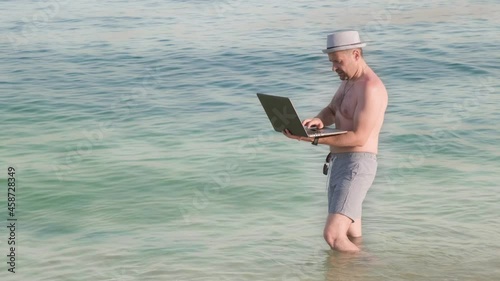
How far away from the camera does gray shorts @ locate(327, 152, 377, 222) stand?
657 cm

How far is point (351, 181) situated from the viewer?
6.57 metres

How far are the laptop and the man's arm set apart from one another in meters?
0.09

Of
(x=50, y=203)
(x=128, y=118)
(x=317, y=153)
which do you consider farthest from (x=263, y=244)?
(x=128, y=118)

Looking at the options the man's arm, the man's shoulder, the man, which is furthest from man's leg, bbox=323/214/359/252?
the man's shoulder

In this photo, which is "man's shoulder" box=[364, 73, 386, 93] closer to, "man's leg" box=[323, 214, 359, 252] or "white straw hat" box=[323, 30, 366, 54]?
"white straw hat" box=[323, 30, 366, 54]

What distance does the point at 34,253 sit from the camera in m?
7.84

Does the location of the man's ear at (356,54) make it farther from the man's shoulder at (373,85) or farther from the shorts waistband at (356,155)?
the shorts waistband at (356,155)

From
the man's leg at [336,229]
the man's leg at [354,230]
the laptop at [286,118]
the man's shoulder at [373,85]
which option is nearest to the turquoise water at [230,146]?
the man's leg at [354,230]

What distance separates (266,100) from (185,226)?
2569 millimetres

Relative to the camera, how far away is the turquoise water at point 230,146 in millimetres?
7578

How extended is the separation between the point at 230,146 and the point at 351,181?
5.18m

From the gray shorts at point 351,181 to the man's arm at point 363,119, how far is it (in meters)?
0.17

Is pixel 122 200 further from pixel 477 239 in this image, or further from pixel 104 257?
pixel 477 239

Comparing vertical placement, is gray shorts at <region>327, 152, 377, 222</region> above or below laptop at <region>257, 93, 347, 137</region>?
below
